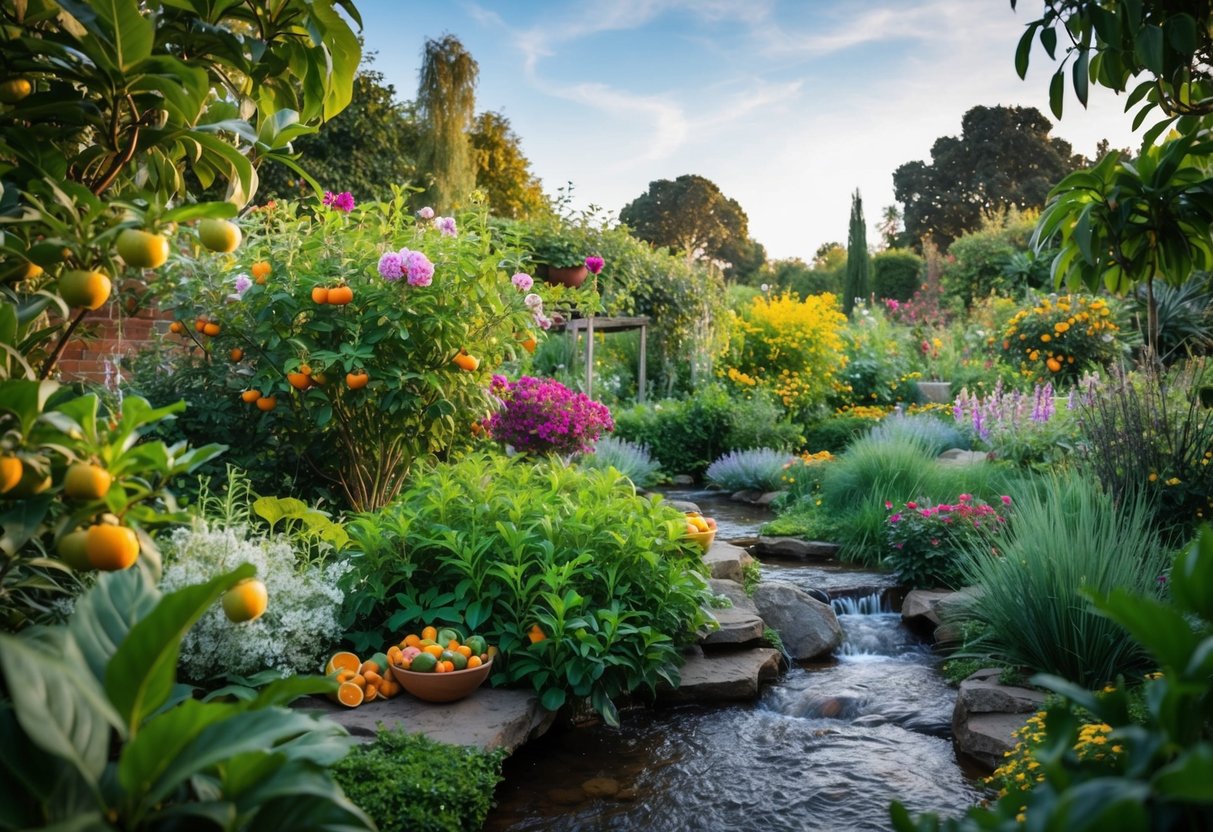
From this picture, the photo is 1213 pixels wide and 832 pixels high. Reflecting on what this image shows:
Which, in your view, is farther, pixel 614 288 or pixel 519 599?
pixel 614 288

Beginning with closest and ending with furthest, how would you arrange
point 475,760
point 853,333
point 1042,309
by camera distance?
1. point 475,760
2. point 1042,309
3. point 853,333

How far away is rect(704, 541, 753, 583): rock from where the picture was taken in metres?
4.65

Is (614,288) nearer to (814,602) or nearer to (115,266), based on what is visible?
(814,602)

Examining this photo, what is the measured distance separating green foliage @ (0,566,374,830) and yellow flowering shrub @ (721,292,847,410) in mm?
10252

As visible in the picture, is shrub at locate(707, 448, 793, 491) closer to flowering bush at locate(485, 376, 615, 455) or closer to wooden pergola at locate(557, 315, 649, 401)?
wooden pergola at locate(557, 315, 649, 401)

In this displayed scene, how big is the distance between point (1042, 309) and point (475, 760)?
956cm

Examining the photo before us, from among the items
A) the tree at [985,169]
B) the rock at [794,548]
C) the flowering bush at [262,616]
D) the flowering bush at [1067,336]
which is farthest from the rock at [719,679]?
the tree at [985,169]

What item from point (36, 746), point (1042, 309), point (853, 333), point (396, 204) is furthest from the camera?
point (853, 333)

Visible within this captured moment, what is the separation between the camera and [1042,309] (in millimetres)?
9953

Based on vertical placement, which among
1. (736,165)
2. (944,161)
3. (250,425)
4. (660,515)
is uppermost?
(944,161)

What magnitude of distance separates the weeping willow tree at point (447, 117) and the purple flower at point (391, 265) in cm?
1563

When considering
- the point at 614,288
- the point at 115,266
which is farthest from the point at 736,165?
the point at 115,266

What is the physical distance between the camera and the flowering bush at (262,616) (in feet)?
8.50

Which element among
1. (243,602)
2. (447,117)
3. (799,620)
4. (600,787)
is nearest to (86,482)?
(243,602)
